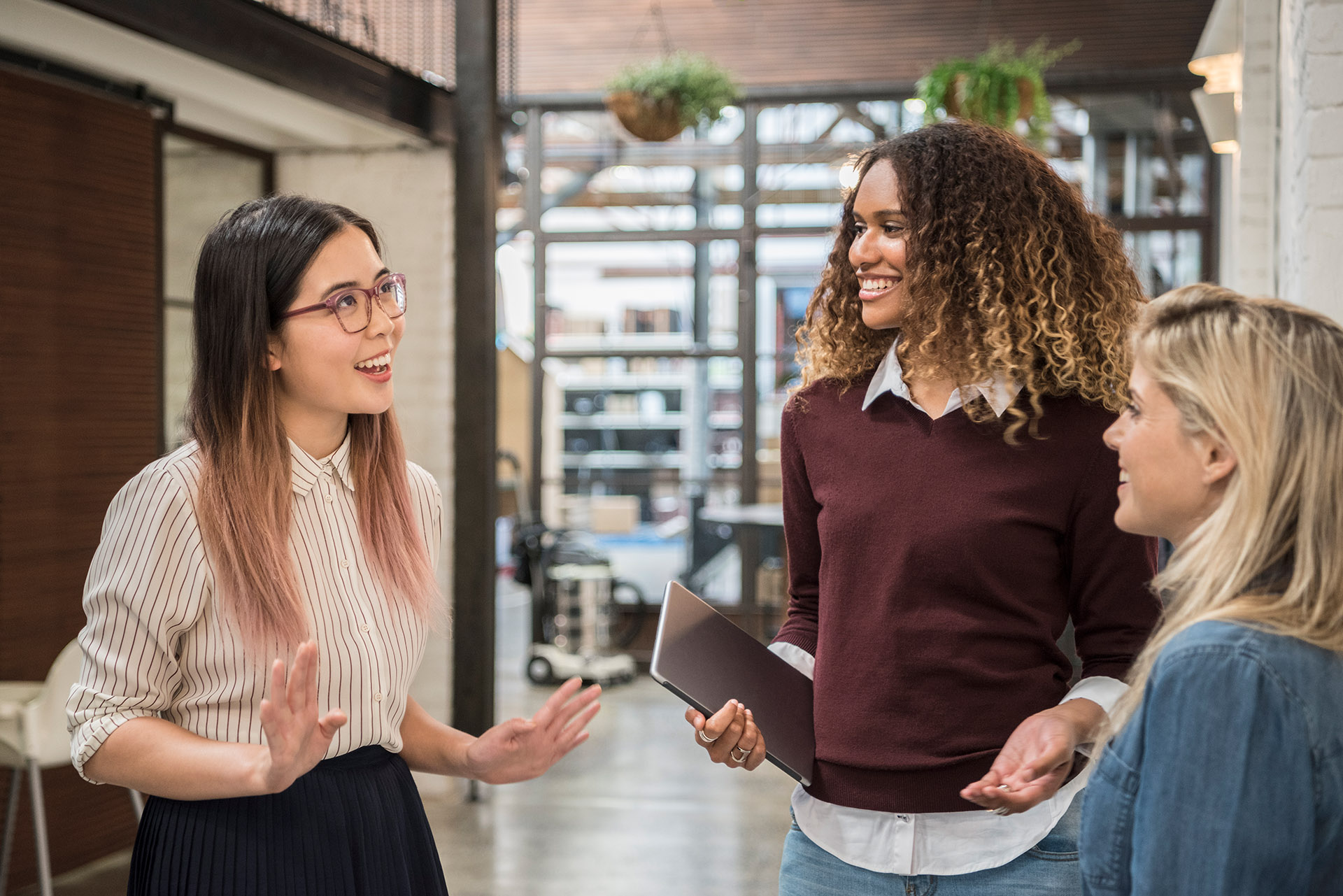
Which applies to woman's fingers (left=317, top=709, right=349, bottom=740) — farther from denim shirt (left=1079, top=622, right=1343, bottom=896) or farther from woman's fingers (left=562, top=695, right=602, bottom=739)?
denim shirt (left=1079, top=622, right=1343, bottom=896)

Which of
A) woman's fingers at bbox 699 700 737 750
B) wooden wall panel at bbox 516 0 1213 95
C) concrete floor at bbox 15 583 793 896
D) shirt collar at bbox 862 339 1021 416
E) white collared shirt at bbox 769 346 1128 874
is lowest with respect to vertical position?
concrete floor at bbox 15 583 793 896

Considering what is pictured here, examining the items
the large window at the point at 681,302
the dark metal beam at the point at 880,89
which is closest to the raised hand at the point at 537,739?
the dark metal beam at the point at 880,89

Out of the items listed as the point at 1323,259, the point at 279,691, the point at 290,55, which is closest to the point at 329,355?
the point at 279,691

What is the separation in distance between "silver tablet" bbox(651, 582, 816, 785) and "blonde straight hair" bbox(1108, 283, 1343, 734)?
524mm

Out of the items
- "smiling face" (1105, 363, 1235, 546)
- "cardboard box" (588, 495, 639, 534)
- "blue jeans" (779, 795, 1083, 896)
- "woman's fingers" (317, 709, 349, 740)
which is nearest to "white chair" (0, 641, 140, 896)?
"woman's fingers" (317, 709, 349, 740)

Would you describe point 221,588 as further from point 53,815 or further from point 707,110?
point 707,110

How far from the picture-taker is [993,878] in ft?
4.59

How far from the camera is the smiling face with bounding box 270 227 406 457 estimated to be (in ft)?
4.91

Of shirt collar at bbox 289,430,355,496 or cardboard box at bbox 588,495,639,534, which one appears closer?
shirt collar at bbox 289,430,355,496

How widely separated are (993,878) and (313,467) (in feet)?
3.22

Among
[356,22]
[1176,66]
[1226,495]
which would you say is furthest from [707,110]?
[1226,495]

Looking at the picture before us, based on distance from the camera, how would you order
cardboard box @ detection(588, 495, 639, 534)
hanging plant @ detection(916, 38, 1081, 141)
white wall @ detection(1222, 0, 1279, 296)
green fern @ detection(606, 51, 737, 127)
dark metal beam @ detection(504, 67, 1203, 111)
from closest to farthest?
1. white wall @ detection(1222, 0, 1279, 296)
2. hanging plant @ detection(916, 38, 1081, 141)
3. green fern @ detection(606, 51, 737, 127)
4. dark metal beam @ detection(504, 67, 1203, 111)
5. cardboard box @ detection(588, 495, 639, 534)

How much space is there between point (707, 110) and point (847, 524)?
5.68 m

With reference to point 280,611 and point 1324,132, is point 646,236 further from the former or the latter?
point 280,611
